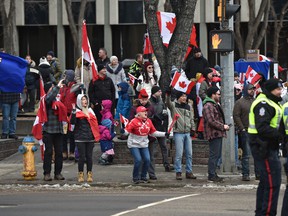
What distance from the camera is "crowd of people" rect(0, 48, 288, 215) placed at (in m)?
12.5

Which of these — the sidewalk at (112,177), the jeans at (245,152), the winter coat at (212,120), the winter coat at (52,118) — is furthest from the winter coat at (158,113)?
the winter coat at (52,118)

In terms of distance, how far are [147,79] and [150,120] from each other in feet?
9.77

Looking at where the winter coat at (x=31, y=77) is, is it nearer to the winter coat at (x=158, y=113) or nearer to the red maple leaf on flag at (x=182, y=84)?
the winter coat at (x=158, y=113)

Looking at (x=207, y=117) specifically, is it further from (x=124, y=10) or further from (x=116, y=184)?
(x=124, y=10)

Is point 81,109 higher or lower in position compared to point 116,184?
higher

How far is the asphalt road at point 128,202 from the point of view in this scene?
13914mm

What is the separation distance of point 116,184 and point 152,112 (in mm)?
1684

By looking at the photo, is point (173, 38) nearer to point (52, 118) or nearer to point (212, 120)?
point (212, 120)

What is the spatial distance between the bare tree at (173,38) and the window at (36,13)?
95.9 ft

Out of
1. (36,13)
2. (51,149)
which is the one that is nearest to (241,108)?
(51,149)

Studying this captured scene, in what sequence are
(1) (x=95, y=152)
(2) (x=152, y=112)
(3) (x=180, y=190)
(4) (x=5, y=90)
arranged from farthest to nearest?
(1) (x=95, y=152) → (4) (x=5, y=90) → (2) (x=152, y=112) → (3) (x=180, y=190)

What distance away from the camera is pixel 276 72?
83.1ft

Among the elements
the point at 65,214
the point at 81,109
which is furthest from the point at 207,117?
the point at 65,214

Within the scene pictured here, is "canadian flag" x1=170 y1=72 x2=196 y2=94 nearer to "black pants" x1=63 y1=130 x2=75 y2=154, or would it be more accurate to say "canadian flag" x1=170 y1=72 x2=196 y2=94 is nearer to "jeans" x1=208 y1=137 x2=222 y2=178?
"jeans" x1=208 y1=137 x2=222 y2=178
